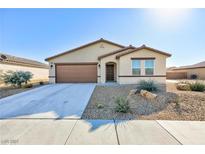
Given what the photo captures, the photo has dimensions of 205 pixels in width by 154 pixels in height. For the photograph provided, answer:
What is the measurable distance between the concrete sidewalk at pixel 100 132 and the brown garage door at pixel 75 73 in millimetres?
12433

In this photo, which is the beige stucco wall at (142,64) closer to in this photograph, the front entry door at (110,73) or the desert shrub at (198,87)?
the front entry door at (110,73)

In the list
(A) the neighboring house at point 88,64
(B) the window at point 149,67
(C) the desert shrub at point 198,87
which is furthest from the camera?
(A) the neighboring house at point 88,64

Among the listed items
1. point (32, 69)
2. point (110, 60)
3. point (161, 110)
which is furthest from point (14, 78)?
point (161, 110)

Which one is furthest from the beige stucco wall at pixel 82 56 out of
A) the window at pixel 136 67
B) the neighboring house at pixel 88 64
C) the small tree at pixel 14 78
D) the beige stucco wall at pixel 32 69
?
the beige stucco wall at pixel 32 69

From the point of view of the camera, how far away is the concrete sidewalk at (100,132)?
340 cm

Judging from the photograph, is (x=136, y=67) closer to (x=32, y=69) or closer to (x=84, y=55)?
(x=84, y=55)

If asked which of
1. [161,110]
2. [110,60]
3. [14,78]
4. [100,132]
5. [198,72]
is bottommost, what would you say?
[100,132]

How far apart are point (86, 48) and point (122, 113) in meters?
13.3

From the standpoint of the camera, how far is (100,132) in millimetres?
3799

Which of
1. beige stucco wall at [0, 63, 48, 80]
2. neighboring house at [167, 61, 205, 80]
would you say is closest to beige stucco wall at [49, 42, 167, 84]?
beige stucco wall at [0, 63, 48, 80]

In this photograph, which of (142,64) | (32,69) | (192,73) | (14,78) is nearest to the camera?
(14,78)

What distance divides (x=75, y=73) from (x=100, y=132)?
1387 cm

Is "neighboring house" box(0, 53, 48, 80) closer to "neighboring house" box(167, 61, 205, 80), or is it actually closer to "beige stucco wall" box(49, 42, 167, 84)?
"beige stucco wall" box(49, 42, 167, 84)
